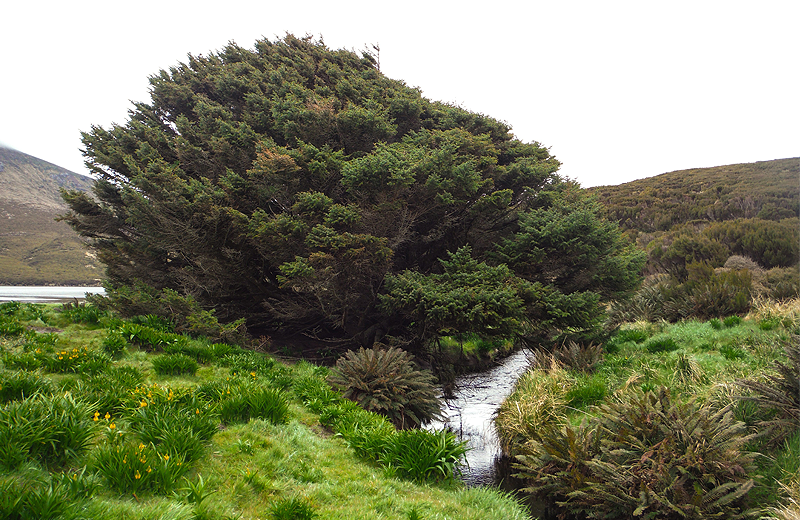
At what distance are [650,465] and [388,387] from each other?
4.20 m

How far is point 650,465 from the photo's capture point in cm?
456

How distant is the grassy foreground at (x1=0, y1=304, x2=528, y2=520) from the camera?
9.58ft

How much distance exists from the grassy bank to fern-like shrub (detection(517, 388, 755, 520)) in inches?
0.5

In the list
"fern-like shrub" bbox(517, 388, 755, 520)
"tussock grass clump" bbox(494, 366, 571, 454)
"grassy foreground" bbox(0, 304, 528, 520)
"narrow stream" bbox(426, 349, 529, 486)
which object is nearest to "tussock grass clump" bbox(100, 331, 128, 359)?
"grassy foreground" bbox(0, 304, 528, 520)

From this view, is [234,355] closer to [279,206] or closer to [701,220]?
[279,206]

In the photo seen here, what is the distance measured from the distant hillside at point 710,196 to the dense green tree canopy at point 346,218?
1705 centimetres

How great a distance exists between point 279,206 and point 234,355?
4809 millimetres

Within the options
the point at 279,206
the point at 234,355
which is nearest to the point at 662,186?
the point at 279,206

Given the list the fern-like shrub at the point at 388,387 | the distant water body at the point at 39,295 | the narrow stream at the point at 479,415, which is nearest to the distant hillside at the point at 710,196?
the narrow stream at the point at 479,415

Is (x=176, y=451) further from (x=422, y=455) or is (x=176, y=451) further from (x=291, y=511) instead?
(x=422, y=455)

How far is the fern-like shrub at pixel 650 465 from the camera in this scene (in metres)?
4.18

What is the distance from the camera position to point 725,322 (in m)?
9.26

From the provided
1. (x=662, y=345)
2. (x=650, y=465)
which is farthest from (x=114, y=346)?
(x=662, y=345)

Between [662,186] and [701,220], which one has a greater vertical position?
[662,186]
